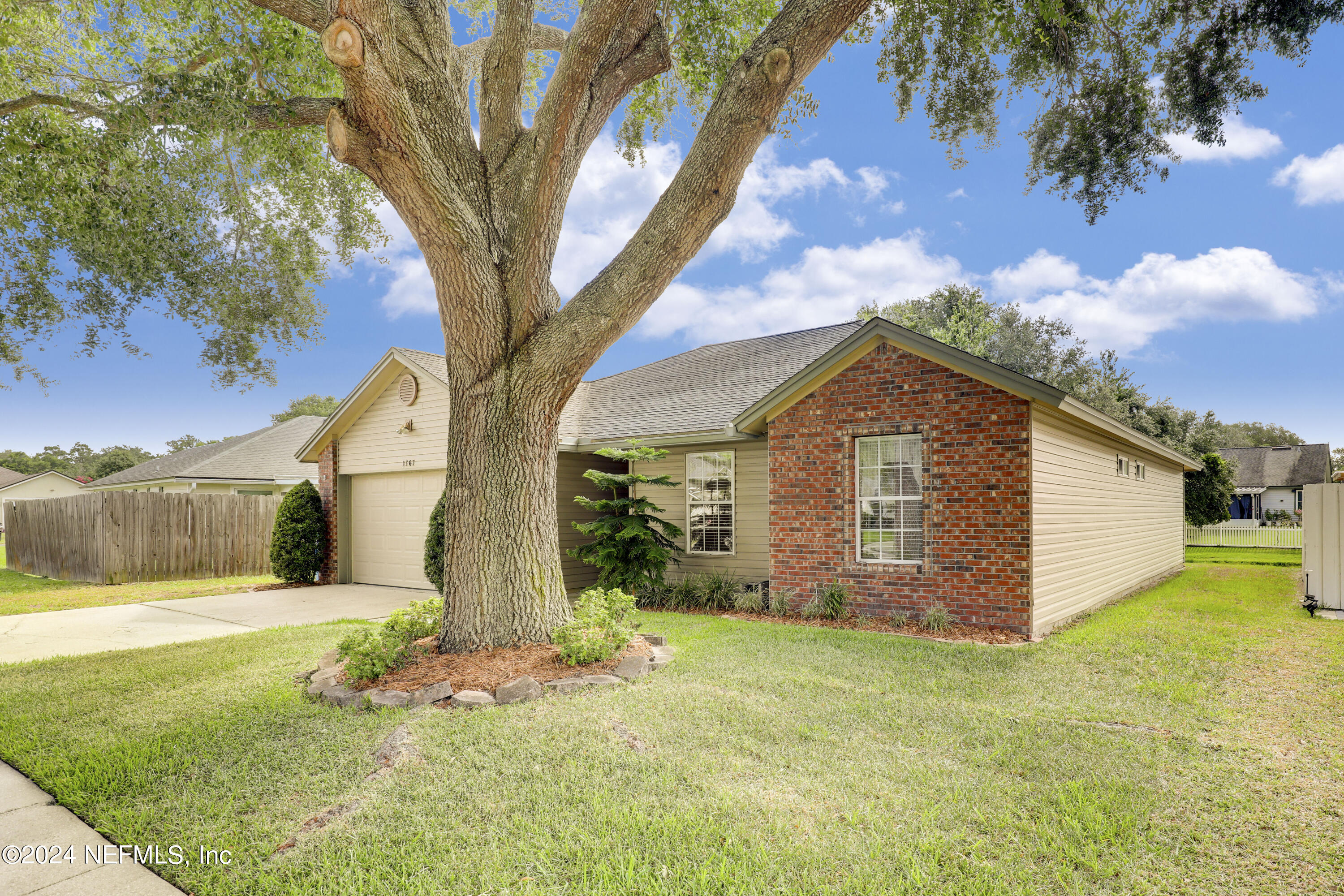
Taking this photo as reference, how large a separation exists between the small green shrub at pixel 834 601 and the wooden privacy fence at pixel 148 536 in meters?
13.3

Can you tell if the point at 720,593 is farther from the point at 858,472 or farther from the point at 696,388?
the point at 696,388

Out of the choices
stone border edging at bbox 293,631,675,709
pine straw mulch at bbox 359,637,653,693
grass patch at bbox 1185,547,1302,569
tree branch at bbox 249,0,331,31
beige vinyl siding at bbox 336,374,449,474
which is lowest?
grass patch at bbox 1185,547,1302,569

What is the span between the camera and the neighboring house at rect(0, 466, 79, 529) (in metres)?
42.9

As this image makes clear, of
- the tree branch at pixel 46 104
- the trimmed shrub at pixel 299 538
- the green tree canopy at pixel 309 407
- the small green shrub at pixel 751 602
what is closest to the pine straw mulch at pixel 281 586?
the trimmed shrub at pixel 299 538

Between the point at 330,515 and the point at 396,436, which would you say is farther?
the point at 330,515

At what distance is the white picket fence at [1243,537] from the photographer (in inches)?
858

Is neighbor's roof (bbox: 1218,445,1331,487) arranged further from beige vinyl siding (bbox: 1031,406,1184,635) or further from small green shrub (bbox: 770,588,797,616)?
small green shrub (bbox: 770,588,797,616)

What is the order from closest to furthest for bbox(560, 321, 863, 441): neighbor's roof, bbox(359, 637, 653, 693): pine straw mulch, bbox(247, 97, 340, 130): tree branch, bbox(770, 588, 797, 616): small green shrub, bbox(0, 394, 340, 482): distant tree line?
bbox(359, 637, 653, 693): pine straw mulch, bbox(247, 97, 340, 130): tree branch, bbox(770, 588, 797, 616): small green shrub, bbox(560, 321, 863, 441): neighbor's roof, bbox(0, 394, 340, 482): distant tree line

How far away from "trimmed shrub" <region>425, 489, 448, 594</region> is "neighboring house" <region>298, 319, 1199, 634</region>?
3.81ft

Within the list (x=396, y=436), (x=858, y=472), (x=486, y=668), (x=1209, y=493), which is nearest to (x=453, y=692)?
(x=486, y=668)

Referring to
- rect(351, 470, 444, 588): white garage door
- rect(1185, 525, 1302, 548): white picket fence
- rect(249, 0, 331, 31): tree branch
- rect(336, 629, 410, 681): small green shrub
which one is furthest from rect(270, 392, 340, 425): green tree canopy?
rect(1185, 525, 1302, 548): white picket fence

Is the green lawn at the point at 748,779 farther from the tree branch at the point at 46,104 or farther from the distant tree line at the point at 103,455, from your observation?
the distant tree line at the point at 103,455

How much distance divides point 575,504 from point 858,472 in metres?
5.18

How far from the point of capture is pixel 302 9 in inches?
257
